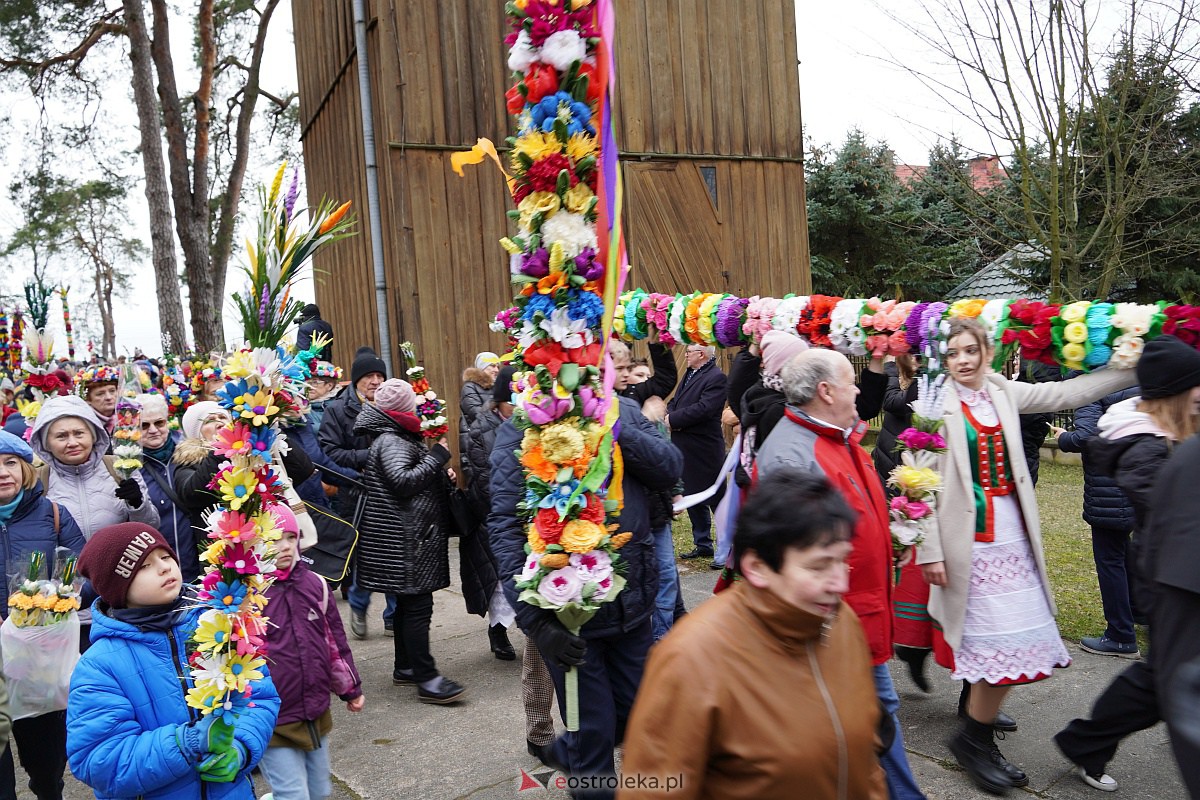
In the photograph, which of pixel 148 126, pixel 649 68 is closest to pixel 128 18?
pixel 148 126

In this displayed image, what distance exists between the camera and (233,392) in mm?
3170

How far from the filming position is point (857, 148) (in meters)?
20.4

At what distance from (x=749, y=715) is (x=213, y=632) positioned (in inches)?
71.3

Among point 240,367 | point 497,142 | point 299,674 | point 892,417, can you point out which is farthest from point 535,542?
point 497,142

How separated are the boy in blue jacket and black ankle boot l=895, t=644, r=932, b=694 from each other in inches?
130

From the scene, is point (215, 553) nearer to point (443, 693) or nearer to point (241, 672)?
point (241, 672)

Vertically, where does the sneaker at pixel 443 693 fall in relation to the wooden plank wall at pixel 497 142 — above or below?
below

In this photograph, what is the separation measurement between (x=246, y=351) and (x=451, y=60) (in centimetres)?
760

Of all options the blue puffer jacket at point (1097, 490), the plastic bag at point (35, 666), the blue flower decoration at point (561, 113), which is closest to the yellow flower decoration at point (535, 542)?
the blue flower decoration at point (561, 113)

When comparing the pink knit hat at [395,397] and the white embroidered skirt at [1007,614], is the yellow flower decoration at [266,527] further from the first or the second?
the white embroidered skirt at [1007,614]

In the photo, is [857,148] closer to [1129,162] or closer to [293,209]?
[1129,162]

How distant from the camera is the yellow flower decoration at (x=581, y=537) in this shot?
A: 328 centimetres

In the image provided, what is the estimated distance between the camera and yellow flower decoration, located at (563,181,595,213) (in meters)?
3.39

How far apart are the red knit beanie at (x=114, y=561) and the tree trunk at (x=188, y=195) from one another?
14558 mm
